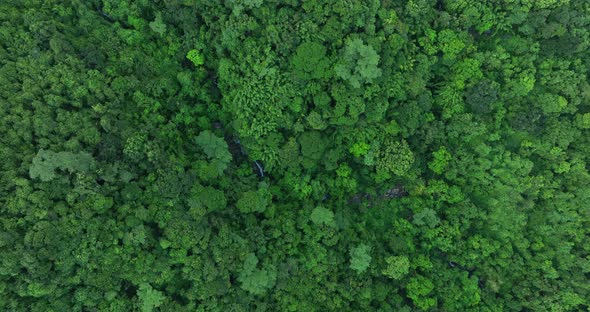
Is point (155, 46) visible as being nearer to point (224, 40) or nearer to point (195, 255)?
point (224, 40)

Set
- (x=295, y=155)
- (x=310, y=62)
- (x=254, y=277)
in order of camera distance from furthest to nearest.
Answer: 1. (x=295, y=155)
2. (x=254, y=277)
3. (x=310, y=62)

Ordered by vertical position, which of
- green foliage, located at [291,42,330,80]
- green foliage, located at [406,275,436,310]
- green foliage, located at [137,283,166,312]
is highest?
green foliage, located at [291,42,330,80]

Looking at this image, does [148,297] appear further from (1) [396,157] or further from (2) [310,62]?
(1) [396,157]

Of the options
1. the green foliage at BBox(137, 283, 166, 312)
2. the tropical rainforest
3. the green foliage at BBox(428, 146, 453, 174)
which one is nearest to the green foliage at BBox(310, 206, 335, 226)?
the tropical rainforest

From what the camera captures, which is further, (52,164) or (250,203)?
(250,203)

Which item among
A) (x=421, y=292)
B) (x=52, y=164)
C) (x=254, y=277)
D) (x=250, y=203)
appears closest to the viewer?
(x=52, y=164)

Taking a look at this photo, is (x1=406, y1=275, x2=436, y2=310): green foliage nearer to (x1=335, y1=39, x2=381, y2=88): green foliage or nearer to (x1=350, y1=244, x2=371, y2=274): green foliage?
(x1=350, y1=244, x2=371, y2=274): green foliage

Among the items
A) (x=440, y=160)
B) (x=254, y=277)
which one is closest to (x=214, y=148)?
(x=254, y=277)

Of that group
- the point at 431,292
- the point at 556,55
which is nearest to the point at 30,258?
the point at 431,292
